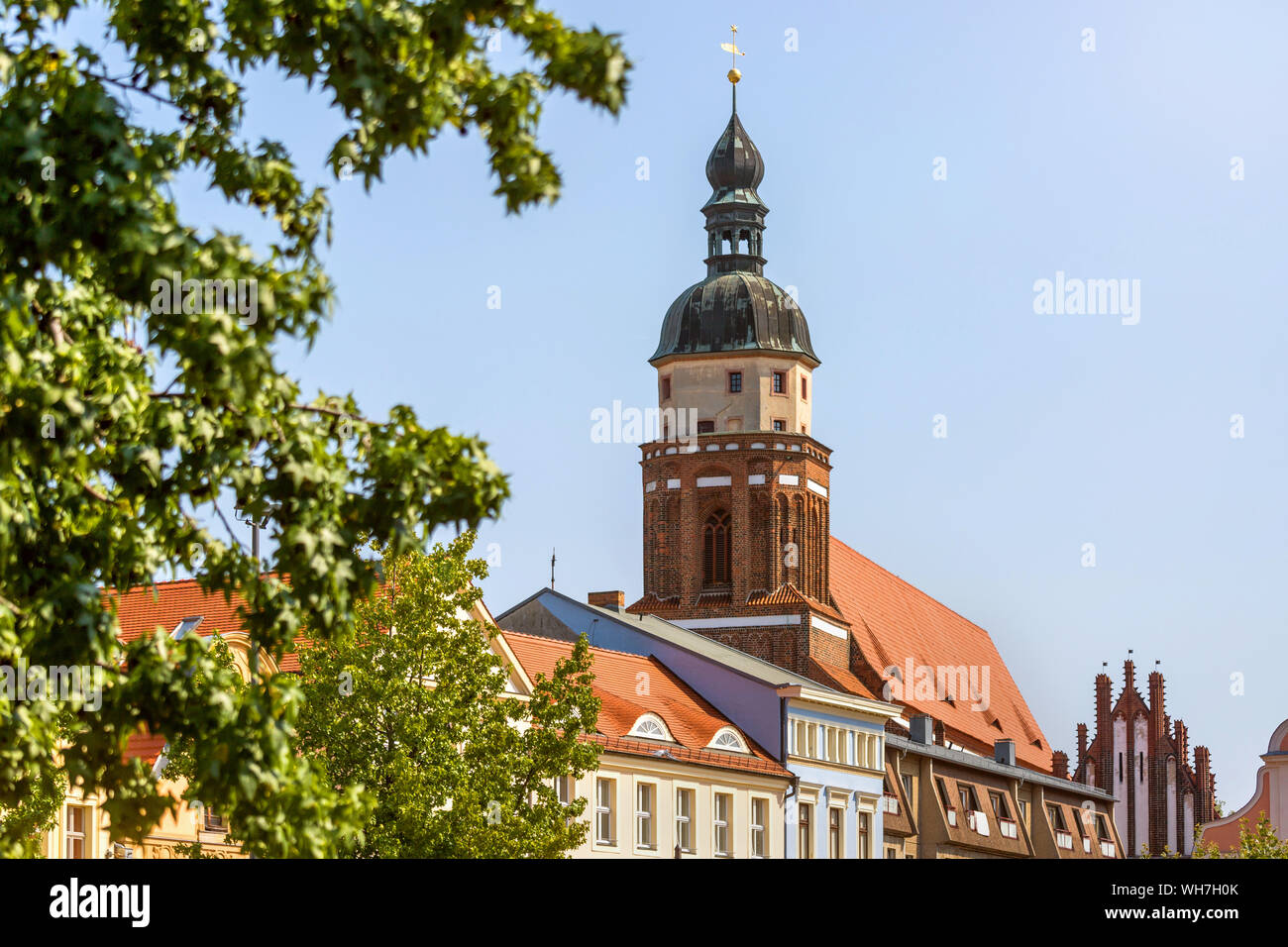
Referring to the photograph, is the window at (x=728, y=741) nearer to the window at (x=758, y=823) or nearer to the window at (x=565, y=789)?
Result: the window at (x=758, y=823)

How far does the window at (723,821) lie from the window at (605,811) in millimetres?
4819

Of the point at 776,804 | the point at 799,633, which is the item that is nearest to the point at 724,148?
the point at 799,633

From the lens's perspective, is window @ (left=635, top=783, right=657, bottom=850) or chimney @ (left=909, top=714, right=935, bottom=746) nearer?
window @ (left=635, top=783, right=657, bottom=850)

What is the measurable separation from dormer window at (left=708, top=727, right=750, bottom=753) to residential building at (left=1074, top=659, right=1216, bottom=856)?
179 feet

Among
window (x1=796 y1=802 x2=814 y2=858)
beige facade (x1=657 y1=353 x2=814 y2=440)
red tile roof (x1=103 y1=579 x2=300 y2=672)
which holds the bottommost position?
window (x1=796 y1=802 x2=814 y2=858)

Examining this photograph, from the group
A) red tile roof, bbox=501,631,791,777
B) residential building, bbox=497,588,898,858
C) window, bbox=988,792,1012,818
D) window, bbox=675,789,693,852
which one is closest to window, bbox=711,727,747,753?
red tile roof, bbox=501,631,791,777

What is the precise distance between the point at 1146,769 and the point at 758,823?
57042 millimetres

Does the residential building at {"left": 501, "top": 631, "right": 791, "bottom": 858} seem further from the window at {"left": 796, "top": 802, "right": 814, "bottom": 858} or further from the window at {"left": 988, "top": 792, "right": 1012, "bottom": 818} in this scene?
the window at {"left": 988, "top": 792, "right": 1012, "bottom": 818}

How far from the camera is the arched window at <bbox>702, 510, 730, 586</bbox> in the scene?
8112cm

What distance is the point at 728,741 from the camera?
2267 inches

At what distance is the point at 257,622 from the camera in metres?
10.7

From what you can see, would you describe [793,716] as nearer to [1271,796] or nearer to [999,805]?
[1271,796]

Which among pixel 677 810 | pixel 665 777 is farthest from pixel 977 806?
pixel 665 777
